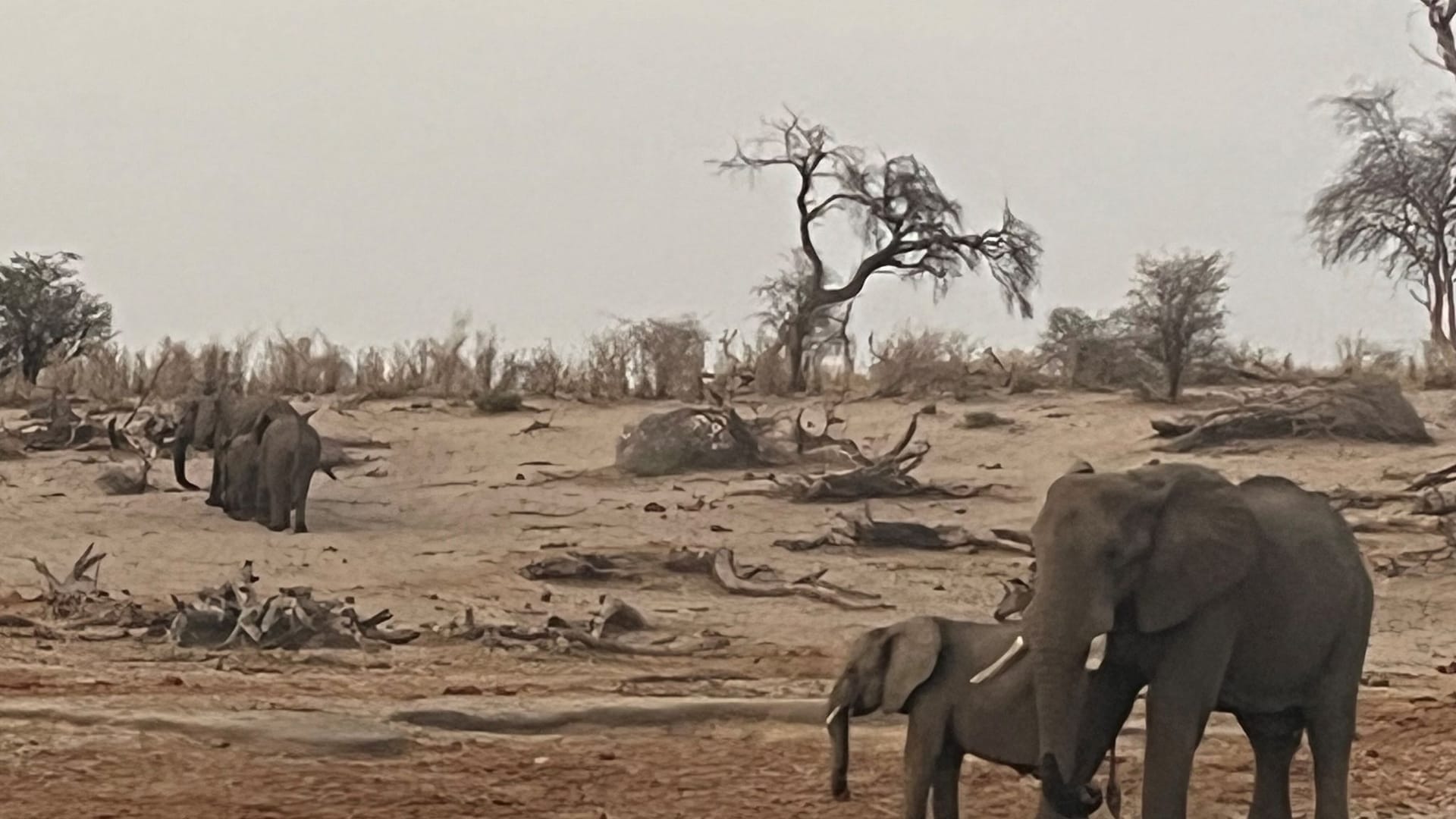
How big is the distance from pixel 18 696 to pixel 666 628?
4041 millimetres

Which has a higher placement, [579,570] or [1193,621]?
[1193,621]

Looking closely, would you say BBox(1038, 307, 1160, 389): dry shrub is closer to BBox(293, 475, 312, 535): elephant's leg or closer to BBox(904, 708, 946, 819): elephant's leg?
BBox(293, 475, 312, 535): elephant's leg

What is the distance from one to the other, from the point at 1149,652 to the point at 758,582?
23.2 ft

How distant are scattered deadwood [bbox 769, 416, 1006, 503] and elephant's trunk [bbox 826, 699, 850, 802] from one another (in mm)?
8830

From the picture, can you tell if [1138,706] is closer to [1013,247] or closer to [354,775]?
[354,775]

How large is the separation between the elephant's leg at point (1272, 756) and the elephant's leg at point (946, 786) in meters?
0.95

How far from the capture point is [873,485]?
1489cm

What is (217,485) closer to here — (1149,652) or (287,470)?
(287,470)

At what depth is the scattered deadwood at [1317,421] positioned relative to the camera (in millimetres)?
15930

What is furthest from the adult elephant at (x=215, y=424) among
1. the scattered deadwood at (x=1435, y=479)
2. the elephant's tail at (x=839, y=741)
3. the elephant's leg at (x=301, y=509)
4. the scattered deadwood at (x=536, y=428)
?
the elephant's tail at (x=839, y=741)

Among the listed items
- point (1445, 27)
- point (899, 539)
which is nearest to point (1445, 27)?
point (1445, 27)

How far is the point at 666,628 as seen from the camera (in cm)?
1077

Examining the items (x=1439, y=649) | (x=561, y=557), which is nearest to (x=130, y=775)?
(x=561, y=557)

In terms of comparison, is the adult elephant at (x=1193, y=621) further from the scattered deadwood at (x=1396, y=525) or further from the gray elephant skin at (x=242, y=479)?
the gray elephant skin at (x=242, y=479)
